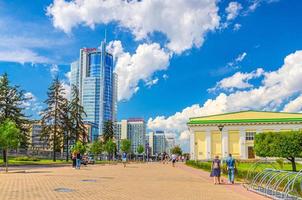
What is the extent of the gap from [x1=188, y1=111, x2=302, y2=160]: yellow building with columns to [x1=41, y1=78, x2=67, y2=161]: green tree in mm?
32412

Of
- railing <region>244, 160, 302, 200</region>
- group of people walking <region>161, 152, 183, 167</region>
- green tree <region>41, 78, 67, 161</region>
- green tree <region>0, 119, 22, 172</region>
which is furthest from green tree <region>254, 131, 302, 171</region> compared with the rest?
green tree <region>41, 78, 67, 161</region>

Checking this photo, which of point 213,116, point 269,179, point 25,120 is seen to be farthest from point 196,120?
point 269,179

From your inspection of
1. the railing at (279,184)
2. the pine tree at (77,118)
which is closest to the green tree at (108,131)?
the pine tree at (77,118)

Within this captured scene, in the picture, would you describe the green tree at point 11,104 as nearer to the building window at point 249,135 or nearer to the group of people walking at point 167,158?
the group of people walking at point 167,158

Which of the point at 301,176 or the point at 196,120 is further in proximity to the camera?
the point at 196,120

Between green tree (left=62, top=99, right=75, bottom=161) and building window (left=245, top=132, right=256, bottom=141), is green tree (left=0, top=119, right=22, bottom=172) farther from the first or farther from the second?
building window (left=245, top=132, right=256, bottom=141)

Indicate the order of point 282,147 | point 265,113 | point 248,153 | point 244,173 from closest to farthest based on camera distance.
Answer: point 244,173 → point 282,147 → point 248,153 → point 265,113

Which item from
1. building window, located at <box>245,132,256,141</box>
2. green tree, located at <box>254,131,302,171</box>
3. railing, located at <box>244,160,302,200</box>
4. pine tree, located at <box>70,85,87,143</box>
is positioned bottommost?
railing, located at <box>244,160,302,200</box>

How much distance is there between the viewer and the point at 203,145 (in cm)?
9119

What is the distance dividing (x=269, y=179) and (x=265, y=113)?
79.0 m

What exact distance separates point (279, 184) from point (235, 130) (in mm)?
74993

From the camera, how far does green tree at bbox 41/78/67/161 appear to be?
7106 cm

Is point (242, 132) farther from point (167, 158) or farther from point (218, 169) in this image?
point (218, 169)

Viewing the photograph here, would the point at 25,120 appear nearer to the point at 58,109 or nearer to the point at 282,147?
the point at 58,109
